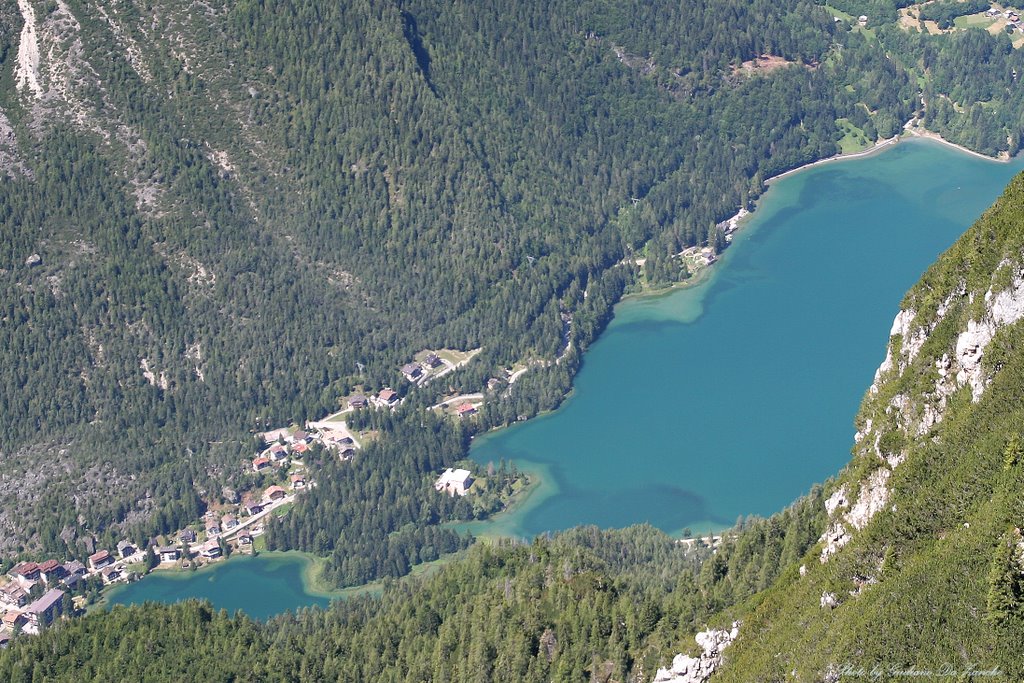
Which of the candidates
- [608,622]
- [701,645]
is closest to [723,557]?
[608,622]

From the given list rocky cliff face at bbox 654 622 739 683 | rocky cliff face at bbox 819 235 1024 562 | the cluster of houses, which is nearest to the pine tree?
rocky cliff face at bbox 819 235 1024 562

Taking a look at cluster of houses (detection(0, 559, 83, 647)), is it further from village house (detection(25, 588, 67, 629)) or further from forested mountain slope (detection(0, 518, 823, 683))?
forested mountain slope (detection(0, 518, 823, 683))

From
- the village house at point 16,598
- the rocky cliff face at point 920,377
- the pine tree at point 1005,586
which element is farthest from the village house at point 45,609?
the pine tree at point 1005,586

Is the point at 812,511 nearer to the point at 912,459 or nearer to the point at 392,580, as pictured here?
the point at 912,459

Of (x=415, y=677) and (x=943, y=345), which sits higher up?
(x=943, y=345)

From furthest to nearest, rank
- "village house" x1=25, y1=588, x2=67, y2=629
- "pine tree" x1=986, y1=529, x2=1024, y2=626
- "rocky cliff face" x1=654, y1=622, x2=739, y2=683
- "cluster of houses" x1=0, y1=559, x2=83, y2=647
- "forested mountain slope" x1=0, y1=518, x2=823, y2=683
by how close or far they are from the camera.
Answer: "village house" x1=25, y1=588, x2=67, y2=629 < "cluster of houses" x1=0, y1=559, x2=83, y2=647 < "forested mountain slope" x1=0, y1=518, x2=823, y2=683 < "rocky cliff face" x1=654, y1=622, x2=739, y2=683 < "pine tree" x1=986, y1=529, x2=1024, y2=626

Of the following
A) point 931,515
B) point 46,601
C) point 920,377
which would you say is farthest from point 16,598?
point 931,515

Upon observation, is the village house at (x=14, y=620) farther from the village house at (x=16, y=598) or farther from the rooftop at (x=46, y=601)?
the village house at (x=16, y=598)
